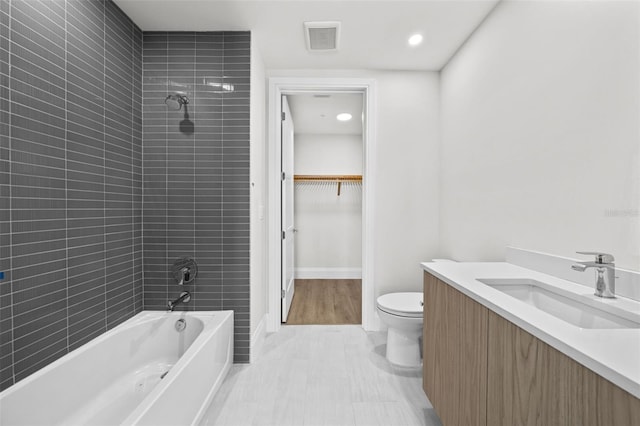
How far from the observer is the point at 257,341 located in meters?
2.42

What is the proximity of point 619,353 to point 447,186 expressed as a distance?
215cm

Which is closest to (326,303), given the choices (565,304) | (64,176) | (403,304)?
(403,304)

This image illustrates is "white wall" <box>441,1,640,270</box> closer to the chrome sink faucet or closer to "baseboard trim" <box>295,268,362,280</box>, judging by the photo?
the chrome sink faucet

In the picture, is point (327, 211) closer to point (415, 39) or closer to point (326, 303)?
point (326, 303)

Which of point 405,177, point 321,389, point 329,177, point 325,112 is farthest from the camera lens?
point 329,177

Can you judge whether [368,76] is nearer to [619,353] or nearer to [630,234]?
[630,234]

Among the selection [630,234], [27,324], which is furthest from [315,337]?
[630,234]

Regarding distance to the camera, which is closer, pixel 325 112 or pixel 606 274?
pixel 606 274

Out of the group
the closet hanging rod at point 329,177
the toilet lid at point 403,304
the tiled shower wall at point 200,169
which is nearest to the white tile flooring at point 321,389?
the tiled shower wall at point 200,169

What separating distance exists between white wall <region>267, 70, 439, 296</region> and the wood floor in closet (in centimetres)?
66

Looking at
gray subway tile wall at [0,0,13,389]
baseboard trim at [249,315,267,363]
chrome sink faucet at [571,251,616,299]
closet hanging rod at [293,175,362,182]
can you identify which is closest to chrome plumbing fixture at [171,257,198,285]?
baseboard trim at [249,315,267,363]

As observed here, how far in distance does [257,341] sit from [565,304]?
199 cm

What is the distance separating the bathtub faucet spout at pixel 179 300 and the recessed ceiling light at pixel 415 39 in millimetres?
2481

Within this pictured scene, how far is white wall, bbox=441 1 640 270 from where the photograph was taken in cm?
114
